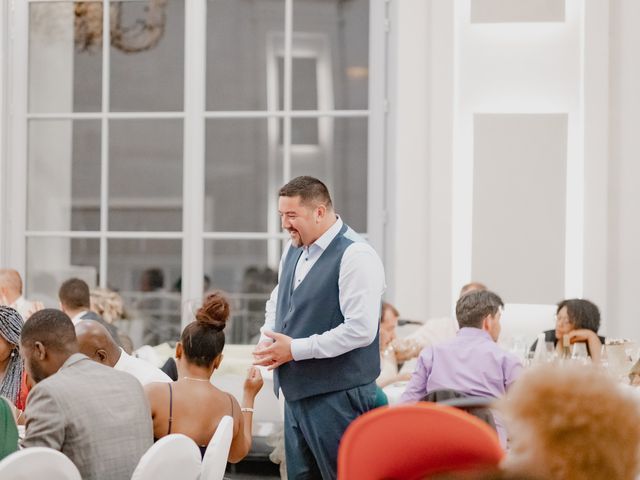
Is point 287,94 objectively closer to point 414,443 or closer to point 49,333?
point 49,333

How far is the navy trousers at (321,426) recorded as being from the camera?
331 cm

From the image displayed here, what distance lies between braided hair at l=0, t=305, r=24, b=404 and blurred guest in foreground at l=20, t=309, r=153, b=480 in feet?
2.59

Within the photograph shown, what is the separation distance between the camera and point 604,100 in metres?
6.45

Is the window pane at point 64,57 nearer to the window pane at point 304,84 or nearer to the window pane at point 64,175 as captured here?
the window pane at point 64,175

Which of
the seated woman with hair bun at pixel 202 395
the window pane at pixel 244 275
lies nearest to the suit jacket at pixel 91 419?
the seated woman with hair bun at pixel 202 395

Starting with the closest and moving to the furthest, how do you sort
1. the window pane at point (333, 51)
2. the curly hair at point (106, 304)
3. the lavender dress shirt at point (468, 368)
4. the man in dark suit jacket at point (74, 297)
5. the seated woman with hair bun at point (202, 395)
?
the seated woman with hair bun at point (202, 395), the lavender dress shirt at point (468, 368), the man in dark suit jacket at point (74, 297), the curly hair at point (106, 304), the window pane at point (333, 51)

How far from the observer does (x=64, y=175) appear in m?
7.59

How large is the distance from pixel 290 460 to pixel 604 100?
398cm

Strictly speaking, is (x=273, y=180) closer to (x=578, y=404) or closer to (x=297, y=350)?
(x=297, y=350)

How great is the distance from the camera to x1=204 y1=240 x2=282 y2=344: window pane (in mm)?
7289

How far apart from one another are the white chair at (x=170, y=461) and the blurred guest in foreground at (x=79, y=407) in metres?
0.19

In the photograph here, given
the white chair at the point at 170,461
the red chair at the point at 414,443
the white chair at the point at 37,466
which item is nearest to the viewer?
the red chair at the point at 414,443

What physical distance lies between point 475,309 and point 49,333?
1697 mm

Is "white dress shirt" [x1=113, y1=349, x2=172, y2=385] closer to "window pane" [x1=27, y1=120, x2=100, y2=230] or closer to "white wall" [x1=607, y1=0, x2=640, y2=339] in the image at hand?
"white wall" [x1=607, y1=0, x2=640, y2=339]
